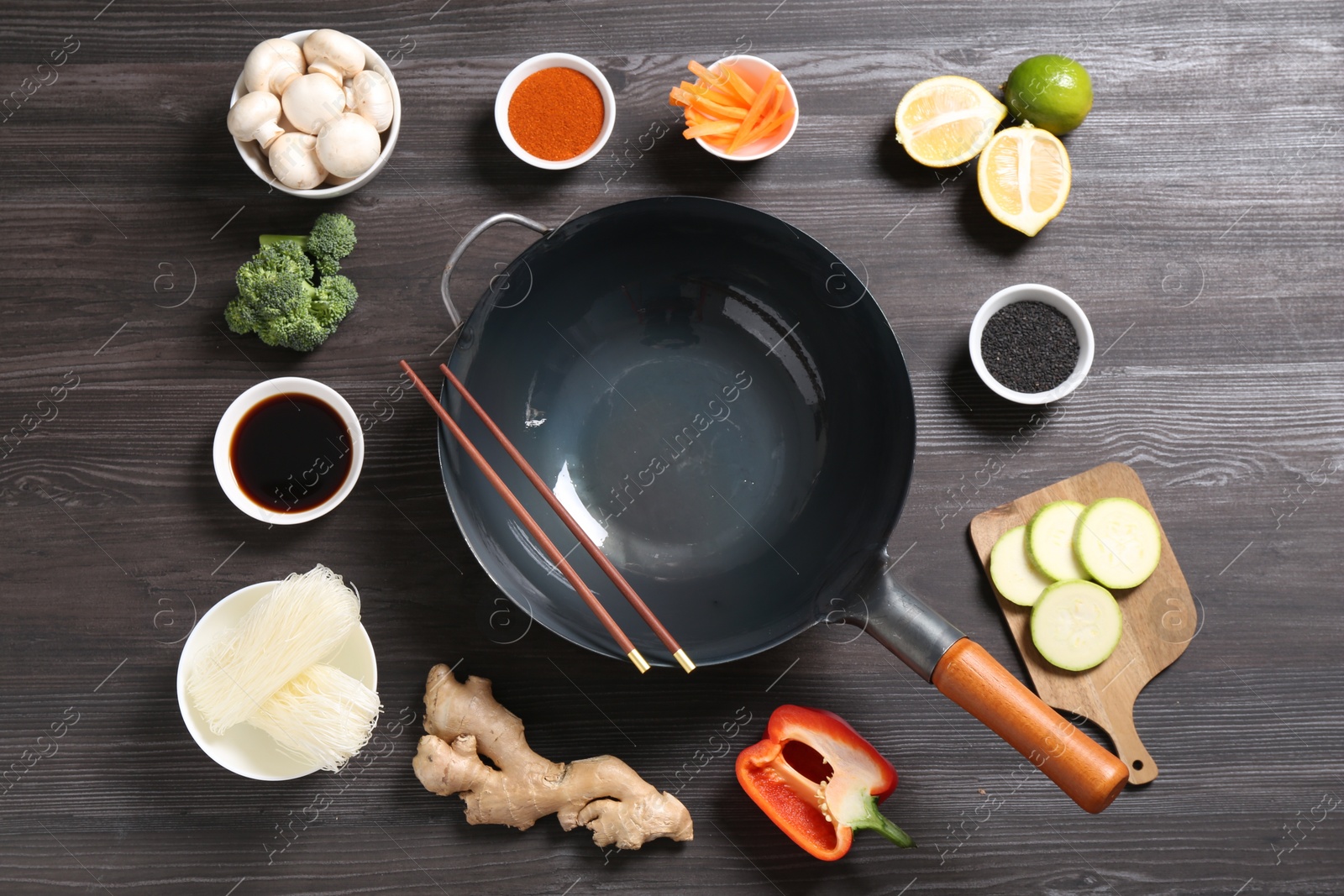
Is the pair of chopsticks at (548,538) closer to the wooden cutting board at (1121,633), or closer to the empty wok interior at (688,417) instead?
the empty wok interior at (688,417)

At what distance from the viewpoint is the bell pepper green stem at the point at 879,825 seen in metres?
1.43

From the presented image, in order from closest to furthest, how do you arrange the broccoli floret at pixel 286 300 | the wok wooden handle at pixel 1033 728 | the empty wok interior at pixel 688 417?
the wok wooden handle at pixel 1033 728
the empty wok interior at pixel 688 417
the broccoli floret at pixel 286 300

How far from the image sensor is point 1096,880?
154 centimetres

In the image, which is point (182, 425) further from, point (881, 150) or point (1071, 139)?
point (1071, 139)

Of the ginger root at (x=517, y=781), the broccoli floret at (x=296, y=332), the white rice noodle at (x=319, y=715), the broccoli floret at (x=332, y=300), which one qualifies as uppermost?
the broccoli floret at (x=332, y=300)

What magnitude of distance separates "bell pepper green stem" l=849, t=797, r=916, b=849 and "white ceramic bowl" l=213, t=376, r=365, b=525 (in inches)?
42.9

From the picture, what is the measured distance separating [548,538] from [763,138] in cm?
86

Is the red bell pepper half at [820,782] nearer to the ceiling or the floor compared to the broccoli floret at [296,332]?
nearer to the floor

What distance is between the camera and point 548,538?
1423 mm

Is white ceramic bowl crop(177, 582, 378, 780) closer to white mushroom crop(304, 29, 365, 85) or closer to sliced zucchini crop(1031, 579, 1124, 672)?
white mushroom crop(304, 29, 365, 85)

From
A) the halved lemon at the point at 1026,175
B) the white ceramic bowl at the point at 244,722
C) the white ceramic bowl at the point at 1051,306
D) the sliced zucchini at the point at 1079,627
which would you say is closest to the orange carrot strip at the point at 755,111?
the halved lemon at the point at 1026,175

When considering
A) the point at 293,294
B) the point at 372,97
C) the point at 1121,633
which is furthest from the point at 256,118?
the point at 1121,633

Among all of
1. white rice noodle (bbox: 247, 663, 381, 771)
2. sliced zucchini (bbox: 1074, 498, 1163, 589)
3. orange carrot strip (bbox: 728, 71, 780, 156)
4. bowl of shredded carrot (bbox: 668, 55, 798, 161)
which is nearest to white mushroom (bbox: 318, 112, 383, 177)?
bowl of shredded carrot (bbox: 668, 55, 798, 161)

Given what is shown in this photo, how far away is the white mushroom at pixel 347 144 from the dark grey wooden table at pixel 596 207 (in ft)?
0.41
